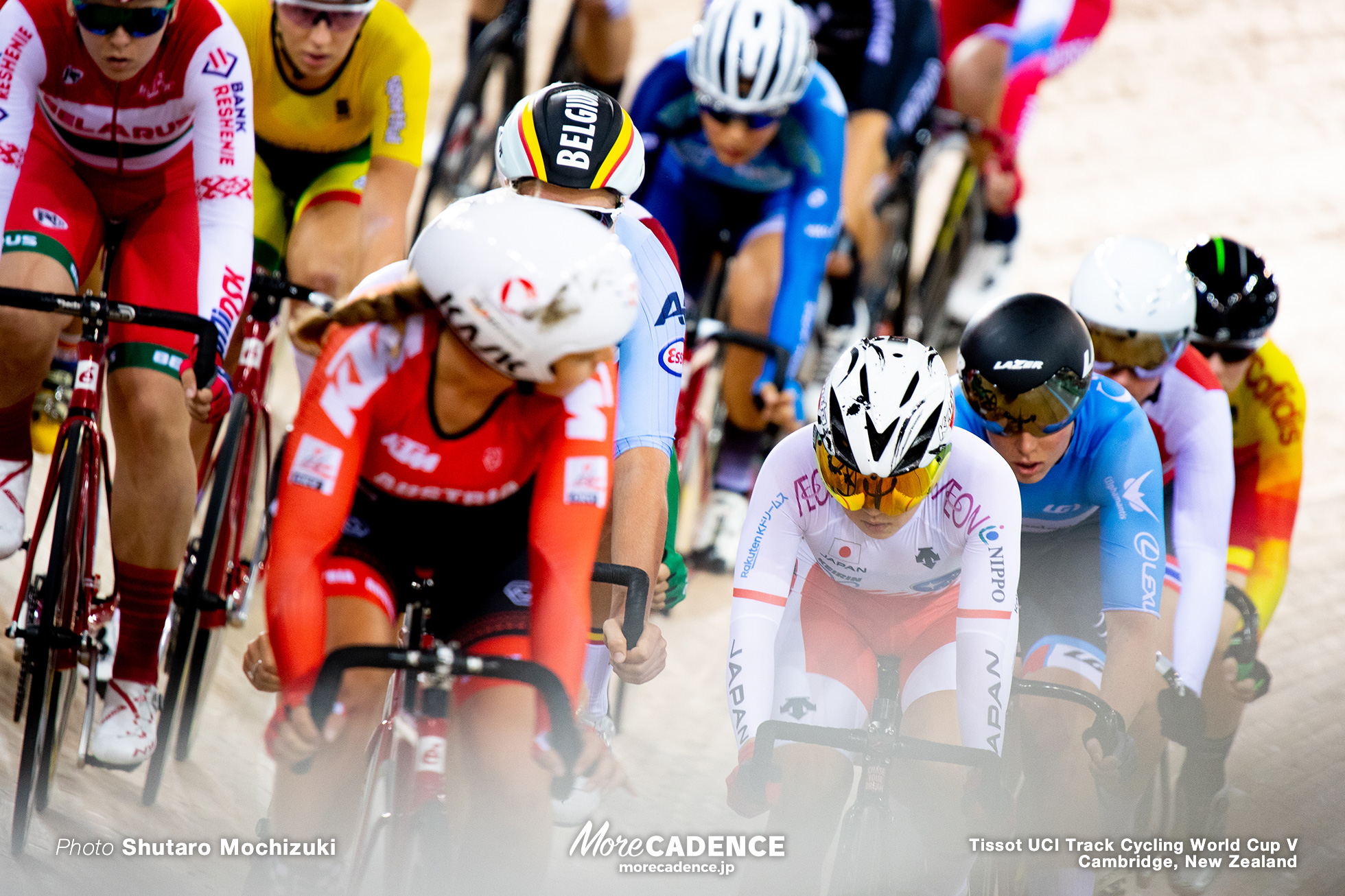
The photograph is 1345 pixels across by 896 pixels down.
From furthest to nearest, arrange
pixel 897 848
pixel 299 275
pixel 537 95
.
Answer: pixel 299 275 → pixel 537 95 → pixel 897 848

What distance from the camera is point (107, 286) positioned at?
12.8 ft

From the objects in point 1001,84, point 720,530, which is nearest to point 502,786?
point 720,530

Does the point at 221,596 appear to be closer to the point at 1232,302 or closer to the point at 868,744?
the point at 868,744

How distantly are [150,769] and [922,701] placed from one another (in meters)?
2.02

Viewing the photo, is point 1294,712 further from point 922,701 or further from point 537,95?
point 537,95

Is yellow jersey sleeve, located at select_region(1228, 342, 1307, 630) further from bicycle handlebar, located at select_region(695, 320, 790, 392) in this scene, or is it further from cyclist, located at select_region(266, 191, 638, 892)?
cyclist, located at select_region(266, 191, 638, 892)

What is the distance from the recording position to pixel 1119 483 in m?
3.65

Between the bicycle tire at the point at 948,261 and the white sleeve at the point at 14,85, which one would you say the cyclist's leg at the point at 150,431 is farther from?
the bicycle tire at the point at 948,261

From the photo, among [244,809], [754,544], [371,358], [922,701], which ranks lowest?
[244,809]

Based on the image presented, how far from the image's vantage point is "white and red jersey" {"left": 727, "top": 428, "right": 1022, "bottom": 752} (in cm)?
319

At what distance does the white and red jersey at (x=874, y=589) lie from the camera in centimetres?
319

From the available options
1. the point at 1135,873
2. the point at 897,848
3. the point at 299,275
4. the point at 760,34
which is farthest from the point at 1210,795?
the point at 299,275

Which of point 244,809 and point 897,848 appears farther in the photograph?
point 244,809

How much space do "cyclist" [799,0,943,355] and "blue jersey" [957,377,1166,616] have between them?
3.38 meters
